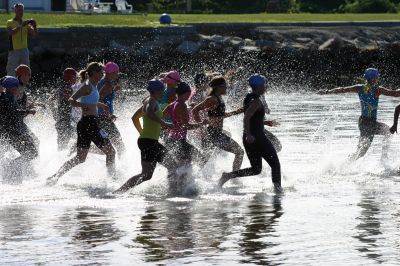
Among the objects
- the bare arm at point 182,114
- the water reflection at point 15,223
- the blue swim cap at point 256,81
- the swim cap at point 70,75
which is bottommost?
the water reflection at point 15,223

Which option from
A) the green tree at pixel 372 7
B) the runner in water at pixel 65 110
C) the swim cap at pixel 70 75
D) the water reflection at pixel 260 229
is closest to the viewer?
the water reflection at pixel 260 229

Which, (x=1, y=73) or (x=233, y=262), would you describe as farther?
(x=1, y=73)

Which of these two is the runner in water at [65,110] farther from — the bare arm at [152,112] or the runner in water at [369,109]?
the runner in water at [369,109]

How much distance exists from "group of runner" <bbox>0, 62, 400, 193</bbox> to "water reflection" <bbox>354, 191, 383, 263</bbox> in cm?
146

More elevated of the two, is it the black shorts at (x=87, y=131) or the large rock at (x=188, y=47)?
the black shorts at (x=87, y=131)

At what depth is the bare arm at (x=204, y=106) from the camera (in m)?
17.2

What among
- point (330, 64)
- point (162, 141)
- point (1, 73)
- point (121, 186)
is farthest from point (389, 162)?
point (330, 64)

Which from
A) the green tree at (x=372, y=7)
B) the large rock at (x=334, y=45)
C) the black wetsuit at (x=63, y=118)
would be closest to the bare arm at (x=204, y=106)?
the black wetsuit at (x=63, y=118)

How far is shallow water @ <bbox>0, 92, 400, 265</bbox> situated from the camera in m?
12.7

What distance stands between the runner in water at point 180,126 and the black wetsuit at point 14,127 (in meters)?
2.36

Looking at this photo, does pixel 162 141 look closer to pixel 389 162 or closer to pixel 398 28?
pixel 389 162

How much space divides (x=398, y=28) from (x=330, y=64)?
4.83 metres

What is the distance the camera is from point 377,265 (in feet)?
39.8

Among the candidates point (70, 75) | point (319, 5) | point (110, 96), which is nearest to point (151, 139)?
point (110, 96)
